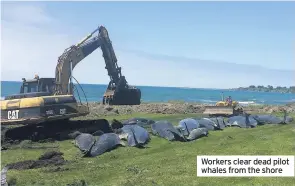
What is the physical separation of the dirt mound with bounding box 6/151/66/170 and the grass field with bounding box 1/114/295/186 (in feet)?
1.99

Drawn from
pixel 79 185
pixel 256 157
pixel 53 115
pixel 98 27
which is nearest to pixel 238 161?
pixel 256 157

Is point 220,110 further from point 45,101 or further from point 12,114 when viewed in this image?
point 12,114

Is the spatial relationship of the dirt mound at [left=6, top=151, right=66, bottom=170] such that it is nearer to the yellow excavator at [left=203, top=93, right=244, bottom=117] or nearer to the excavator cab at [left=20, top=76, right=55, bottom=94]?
the excavator cab at [left=20, top=76, right=55, bottom=94]

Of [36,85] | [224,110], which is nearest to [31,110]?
[36,85]

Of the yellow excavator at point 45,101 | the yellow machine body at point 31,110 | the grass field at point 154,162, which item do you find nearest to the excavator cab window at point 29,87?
the yellow excavator at point 45,101

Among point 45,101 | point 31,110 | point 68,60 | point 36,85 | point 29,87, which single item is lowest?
point 31,110
